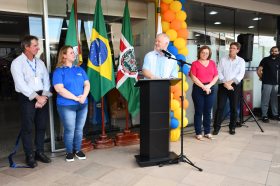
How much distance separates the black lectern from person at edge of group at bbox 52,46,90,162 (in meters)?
0.79

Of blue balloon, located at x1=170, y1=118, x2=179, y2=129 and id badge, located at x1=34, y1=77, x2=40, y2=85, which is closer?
id badge, located at x1=34, y1=77, x2=40, y2=85

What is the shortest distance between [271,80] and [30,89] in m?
4.87

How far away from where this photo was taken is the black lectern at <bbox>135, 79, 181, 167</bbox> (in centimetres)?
334

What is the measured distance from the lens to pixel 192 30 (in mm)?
5633

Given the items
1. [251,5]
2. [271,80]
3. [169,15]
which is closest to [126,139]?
[169,15]

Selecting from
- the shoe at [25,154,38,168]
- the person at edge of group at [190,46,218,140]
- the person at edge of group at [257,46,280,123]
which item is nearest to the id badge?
the shoe at [25,154,38,168]

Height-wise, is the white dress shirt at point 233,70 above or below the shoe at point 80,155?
above

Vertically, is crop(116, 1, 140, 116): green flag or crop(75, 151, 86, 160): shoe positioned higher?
crop(116, 1, 140, 116): green flag

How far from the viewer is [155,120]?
3371 millimetres

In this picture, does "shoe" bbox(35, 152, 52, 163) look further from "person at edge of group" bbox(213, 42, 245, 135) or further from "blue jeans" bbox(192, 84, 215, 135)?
"person at edge of group" bbox(213, 42, 245, 135)

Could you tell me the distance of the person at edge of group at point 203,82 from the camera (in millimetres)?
4332

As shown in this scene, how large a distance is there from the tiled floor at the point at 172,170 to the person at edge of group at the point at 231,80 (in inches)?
29.7

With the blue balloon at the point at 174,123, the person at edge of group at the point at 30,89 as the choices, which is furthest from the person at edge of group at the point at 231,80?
the person at edge of group at the point at 30,89

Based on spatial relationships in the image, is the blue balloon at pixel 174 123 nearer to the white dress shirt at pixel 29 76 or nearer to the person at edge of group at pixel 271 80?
the white dress shirt at pixel 29 76
